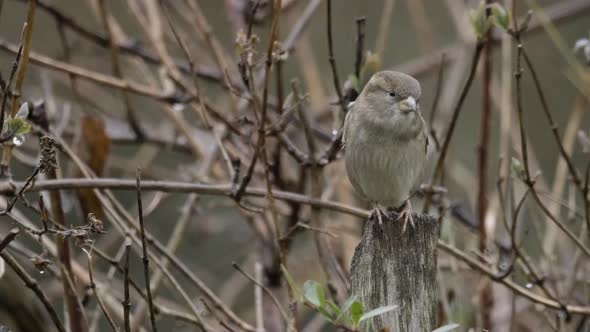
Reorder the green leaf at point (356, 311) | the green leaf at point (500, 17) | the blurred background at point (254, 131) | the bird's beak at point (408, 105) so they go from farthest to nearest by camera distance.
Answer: the blurred background at point (254, 131) → the bird's beak at point (408, 105) → the green leaf at point (500, 17) → the green leaf at point (356, 311)

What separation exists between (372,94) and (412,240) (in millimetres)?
782

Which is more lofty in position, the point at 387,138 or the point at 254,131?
the point at 254,131

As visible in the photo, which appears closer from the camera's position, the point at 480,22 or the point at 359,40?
the point at 480,22

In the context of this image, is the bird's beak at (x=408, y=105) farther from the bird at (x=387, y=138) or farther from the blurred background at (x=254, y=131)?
the blurred background at (x=254, y=131)

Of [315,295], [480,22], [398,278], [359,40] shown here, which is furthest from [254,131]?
[315,295]

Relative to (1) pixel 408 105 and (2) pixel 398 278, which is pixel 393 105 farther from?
(2) pixel 398 278

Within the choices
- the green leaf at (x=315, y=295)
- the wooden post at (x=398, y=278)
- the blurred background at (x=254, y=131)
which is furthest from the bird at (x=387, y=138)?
the green leaf at (x=315, y=295)

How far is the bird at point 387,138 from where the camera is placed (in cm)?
273

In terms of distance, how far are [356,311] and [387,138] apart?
39.5 inches

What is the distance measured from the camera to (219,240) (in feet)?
20.4

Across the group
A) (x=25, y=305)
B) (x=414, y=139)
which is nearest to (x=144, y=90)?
(x=25, y=305)

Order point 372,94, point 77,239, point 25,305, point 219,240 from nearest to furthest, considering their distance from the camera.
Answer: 1. point 77,239
2. point 372,94
3. point 25,305
4. point 219,240

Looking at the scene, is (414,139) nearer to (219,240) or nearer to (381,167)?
(381,167)

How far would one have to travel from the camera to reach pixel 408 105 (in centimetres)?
271
